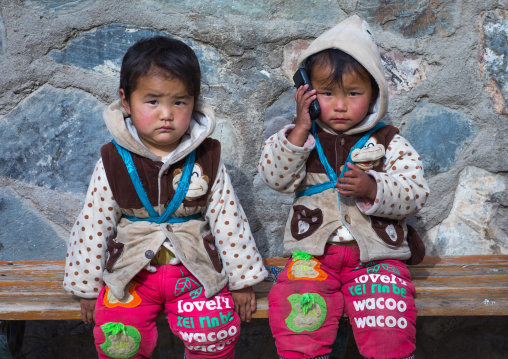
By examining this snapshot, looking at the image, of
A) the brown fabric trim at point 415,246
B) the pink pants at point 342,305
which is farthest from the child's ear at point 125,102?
the brown fabric trim at point 415,246

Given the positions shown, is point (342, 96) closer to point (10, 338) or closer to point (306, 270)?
point (306, 270)

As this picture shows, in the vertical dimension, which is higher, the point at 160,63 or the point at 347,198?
the point at 160,63

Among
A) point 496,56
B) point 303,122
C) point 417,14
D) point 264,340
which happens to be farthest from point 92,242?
point 496,56

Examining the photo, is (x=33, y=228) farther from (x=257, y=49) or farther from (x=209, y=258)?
(x=257, y=49)

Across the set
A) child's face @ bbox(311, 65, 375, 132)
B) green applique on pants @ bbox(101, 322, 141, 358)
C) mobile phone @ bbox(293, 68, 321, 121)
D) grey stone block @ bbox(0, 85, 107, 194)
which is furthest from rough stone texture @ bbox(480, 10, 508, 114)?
green applique on pants @ bbox(101, 322, 141, 358)

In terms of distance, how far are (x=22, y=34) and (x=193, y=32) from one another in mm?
757

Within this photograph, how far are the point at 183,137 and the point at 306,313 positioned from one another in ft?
2.72

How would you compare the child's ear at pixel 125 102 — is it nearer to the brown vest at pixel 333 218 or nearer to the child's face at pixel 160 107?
the child's face at pixel 160 107

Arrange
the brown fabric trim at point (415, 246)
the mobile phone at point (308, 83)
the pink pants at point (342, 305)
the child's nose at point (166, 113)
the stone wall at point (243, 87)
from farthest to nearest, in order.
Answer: the stone wall at point (243, 87), the brown fabric trim at point (415, 246), the mobile phone at point (308, 83), the child's nose at point (166, 113), the pink pants at point (342, 305)

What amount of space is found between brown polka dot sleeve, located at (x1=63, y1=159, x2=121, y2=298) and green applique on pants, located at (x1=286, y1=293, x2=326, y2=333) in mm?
723

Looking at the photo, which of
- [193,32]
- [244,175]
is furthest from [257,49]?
[244,175]

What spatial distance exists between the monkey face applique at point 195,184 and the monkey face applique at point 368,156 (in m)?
0.59

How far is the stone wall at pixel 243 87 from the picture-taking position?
2.71 metres

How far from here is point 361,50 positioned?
2301 millimetres
